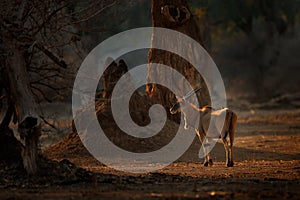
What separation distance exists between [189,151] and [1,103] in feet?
17.3

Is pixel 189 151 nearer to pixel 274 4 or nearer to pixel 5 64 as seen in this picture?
pixel 5 64

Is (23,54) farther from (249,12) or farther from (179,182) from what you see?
(249,12)

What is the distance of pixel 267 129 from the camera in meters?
27.7

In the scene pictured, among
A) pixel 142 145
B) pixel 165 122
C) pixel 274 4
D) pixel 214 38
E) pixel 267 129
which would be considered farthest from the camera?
pixel 214 38

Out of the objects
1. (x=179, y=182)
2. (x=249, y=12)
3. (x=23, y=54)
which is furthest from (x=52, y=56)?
(x=249, y=12)

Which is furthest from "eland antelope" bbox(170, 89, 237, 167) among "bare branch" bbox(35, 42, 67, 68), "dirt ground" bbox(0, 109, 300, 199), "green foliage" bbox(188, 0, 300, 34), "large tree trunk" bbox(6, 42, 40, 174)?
"green foliage" bbox(188, 0, 300, 34)

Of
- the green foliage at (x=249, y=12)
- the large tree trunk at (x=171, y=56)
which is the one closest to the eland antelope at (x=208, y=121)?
the large tree trunk at (x=171, y=56)

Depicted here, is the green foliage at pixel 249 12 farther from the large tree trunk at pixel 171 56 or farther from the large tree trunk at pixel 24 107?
the large tree trunk at pixel 24 107

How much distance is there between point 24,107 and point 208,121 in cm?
454

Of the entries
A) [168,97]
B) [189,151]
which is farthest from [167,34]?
[189,151]

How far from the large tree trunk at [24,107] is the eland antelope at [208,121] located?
4329 mm

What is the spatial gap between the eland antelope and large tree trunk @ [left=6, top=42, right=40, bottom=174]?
433 centimetres

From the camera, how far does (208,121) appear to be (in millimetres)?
15500

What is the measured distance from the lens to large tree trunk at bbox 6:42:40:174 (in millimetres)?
12281
